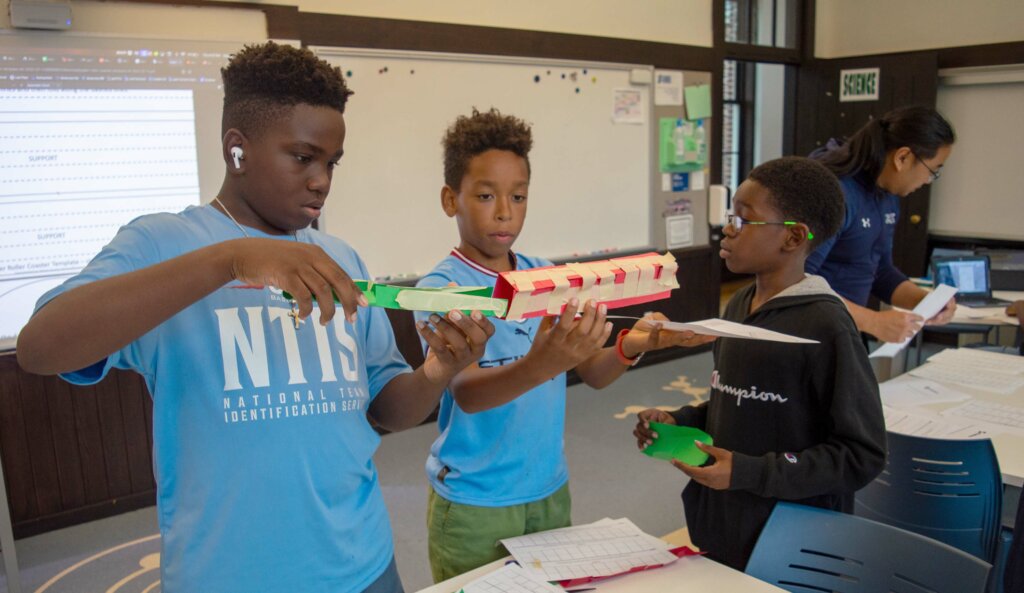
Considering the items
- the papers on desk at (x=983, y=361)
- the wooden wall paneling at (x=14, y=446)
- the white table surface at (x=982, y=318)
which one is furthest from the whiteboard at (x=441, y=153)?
the papers on desk at (x=983, y=361)

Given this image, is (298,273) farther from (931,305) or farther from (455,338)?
(931,305)

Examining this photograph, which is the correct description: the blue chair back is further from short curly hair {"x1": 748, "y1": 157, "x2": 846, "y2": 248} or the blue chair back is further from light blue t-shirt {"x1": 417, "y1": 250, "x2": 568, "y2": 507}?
light blue t-shirt {"x1": 417, "y1": 250, "x2": 568, "y2": 507}

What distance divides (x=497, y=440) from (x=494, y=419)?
41mm

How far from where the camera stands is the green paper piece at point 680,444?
139 cm

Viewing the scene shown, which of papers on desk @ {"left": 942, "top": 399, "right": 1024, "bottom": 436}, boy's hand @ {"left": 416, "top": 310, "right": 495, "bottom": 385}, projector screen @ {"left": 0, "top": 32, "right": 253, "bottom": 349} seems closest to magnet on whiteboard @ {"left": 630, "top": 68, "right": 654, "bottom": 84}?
projector screen @ {"left": 0, "top": 32, "right": 253, "bottom": 349}

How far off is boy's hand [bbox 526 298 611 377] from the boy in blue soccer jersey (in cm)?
11

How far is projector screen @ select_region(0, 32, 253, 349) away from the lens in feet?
9.35

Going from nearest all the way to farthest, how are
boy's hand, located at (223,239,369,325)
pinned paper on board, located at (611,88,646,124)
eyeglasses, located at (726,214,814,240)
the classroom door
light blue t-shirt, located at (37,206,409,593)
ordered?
boy's hand, located at (223,239,369,325)
light blue t-shirt, located at (37,206,409,593)
eyeglasses, located at (726,214,814,240)
pinned paper on board, located at (611,88,646,124)
the classroom door

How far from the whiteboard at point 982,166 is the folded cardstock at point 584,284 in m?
5.63

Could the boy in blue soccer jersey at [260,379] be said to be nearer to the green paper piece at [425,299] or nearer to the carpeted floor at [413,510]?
the green paper piece at [425,299]

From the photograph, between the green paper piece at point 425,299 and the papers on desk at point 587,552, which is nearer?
the green paper piece at point 425,299

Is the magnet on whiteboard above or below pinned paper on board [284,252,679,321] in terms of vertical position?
above

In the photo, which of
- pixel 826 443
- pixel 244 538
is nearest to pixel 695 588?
pixel 826 443

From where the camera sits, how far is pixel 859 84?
6.10 metres
